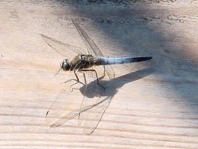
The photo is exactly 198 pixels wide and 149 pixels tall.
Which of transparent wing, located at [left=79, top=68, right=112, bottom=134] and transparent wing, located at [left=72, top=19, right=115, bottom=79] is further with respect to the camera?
transparent wing, located at [left=72, top=19, right=115, bottom=79]

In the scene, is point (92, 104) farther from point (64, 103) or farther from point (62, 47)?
point (62, 47)

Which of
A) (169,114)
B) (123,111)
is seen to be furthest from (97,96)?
(169,114)

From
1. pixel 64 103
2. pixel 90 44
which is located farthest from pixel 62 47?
pixel 64 103

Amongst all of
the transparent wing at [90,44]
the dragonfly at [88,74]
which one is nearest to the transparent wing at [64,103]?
the dragonfly at [88,74]

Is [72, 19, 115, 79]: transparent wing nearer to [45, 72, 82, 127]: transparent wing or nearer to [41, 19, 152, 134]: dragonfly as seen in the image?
[41, 19, 152, 134]: dragonfly

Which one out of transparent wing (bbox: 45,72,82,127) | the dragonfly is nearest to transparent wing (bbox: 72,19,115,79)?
the dragonfly

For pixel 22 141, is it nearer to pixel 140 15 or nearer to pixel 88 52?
pixel 88 52

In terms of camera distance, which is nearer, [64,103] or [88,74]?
[64,103]
